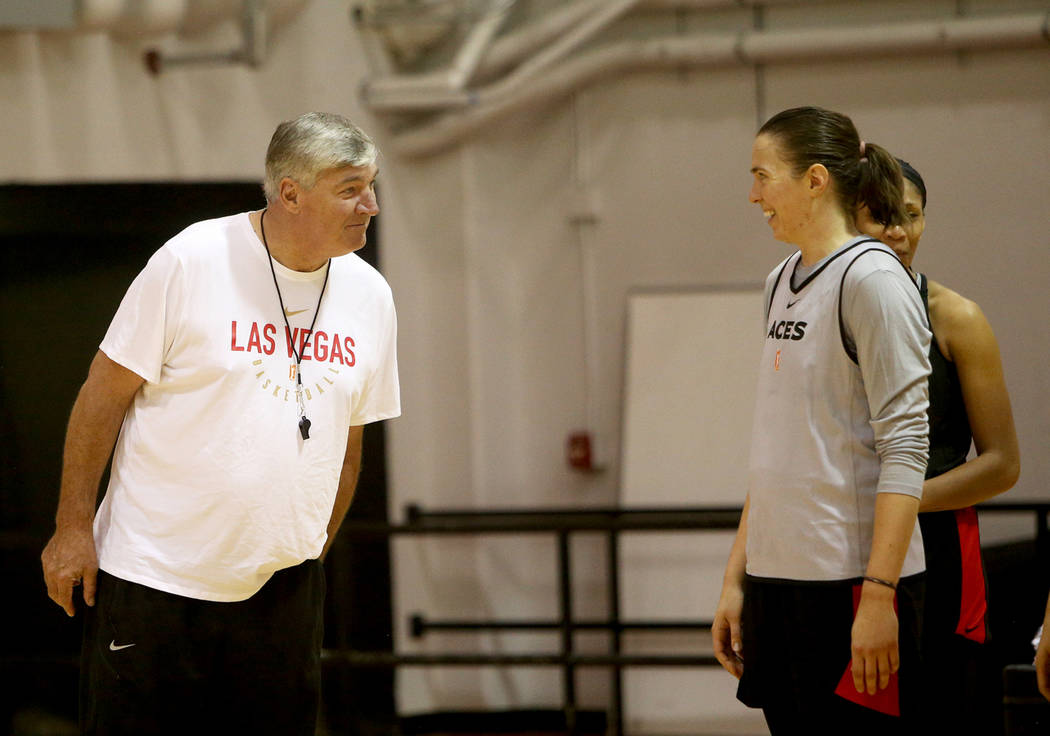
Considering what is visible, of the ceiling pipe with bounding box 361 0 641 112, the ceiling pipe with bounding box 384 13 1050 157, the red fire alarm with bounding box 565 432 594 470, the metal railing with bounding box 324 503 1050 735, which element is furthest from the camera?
the red fire alarm with bounding box 565 432 594 470

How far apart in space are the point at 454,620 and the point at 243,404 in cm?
294

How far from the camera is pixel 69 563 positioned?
1.87 meters

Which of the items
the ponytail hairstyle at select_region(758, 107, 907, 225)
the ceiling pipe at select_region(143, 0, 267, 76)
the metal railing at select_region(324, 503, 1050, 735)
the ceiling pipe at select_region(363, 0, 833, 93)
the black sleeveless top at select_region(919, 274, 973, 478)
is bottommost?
the metal railing at select_region(324, 503, 1050, 735)

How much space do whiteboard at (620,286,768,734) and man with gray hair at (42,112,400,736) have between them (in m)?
2.52

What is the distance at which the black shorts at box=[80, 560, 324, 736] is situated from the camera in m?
1.86

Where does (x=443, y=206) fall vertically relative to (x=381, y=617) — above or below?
above

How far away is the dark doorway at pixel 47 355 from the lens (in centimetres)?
352

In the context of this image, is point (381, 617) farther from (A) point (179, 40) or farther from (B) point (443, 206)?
(A) point (179, 40)

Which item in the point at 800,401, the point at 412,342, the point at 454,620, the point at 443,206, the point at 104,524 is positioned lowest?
the point at 454,620

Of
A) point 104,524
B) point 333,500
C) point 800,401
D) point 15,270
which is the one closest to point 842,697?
point 800,401

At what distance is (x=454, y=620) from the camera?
461 centimetres

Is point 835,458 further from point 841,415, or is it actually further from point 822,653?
point 822,653

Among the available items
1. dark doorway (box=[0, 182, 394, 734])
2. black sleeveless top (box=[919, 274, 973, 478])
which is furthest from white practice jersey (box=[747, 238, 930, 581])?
dark doorway (box=[0, 182, 394, 734])

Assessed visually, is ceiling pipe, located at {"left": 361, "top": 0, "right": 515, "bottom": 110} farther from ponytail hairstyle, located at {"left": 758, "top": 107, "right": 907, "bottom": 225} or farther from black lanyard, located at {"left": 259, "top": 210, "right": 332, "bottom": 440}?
ponytail hairstyle, located at {"left": 758, "top": 107, "right": 907, "bottom": 225}
